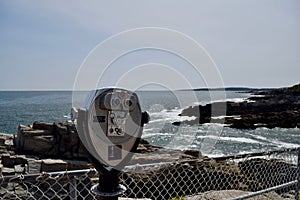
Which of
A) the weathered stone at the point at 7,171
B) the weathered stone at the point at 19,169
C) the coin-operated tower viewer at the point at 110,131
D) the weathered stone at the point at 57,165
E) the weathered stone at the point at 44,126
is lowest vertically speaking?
the weathered stone at the point at 7,171

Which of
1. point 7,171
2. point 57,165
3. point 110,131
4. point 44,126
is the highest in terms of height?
point 110,131

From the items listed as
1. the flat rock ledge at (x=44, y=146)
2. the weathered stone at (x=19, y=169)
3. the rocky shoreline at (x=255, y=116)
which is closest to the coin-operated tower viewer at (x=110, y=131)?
the weathered stone at (x=19, y=169)

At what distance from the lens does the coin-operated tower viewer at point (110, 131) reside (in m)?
1.49

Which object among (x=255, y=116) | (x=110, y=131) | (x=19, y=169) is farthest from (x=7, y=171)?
(x=255, y=116)

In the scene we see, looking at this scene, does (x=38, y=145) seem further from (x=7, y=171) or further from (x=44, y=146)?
(x=7, y=171)

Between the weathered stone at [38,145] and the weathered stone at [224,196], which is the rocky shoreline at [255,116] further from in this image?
the weathered stone at [224,196]

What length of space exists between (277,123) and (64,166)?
96.0 ft

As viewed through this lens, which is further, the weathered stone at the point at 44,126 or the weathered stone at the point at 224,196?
the weathered stone at the point at 44,126

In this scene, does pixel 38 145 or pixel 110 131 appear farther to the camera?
pixel 38 145

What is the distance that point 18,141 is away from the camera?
51.4ft

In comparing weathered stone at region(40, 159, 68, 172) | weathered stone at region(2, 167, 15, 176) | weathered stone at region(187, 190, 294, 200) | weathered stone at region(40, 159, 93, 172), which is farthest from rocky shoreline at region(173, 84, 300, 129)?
weathered stone at region(187, 190, 294, 200)

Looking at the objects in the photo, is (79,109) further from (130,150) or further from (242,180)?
(242,180)

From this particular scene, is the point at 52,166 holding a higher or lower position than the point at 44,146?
lower

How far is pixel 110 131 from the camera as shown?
1.53m
